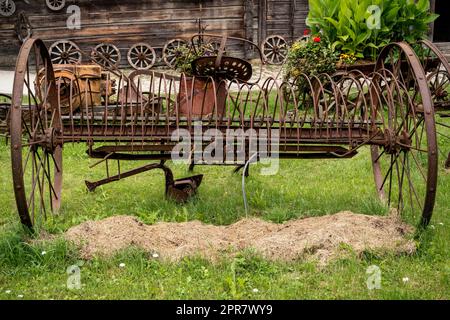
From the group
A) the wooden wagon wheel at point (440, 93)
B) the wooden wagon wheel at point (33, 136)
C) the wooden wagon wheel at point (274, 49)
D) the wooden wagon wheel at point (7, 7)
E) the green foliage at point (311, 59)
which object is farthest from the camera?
the wooden wagon wheel at point (274, 49)

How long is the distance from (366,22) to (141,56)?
6.42m

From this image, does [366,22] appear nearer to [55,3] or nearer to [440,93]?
[440,93]

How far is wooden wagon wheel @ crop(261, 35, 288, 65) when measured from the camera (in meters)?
14.6

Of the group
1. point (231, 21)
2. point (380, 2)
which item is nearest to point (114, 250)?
point (380, 2)

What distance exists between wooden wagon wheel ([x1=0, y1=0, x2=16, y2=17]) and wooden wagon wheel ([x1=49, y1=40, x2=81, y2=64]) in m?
1.28

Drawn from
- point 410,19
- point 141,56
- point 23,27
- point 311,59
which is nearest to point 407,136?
point 311,59

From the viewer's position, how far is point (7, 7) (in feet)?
45.9

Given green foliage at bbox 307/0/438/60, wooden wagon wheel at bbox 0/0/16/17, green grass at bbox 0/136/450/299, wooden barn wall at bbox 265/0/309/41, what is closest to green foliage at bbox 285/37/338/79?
green foliage at bbox 307/0/438/60

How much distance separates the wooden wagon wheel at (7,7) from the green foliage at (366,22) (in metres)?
7.76

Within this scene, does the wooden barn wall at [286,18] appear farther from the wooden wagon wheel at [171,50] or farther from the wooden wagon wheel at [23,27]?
the wooden wagon wheel at [23,27]

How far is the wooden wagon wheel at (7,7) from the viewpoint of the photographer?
13961 millimetres

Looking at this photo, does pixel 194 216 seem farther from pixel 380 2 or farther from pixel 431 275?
pixel 380 2

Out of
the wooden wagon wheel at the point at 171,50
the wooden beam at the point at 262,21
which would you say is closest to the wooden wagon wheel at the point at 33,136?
the wooden wagon wheel at the point at 171,50

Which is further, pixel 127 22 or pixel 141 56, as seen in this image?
pixel 127 22
